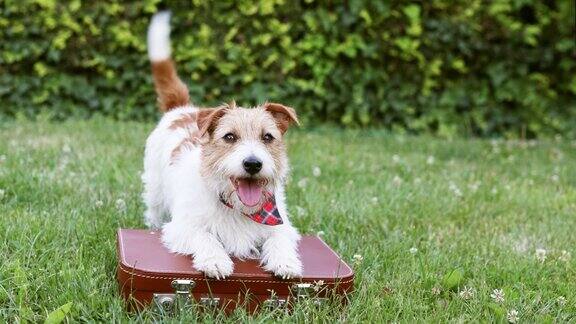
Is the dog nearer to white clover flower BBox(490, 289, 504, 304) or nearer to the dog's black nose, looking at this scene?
the dog's black nose

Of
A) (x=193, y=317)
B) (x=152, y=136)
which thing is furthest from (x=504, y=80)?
(x=193, y=317)

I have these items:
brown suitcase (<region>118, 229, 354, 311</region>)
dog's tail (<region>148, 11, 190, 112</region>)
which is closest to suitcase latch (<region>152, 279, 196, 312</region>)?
brown suitcase (<region>118, 229, 354, 311</region>)

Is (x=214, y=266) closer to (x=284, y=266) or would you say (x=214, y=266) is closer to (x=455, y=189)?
(x=284, y=266)

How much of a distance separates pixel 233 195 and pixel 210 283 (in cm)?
51

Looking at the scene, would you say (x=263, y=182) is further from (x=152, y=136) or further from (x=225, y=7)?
(x=225, y=7)

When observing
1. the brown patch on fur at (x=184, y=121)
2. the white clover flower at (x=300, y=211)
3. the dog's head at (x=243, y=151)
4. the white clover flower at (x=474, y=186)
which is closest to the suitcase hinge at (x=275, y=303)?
the dog's head at (x=243, y=151)

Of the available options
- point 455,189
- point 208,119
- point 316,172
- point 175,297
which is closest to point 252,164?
point 208,119

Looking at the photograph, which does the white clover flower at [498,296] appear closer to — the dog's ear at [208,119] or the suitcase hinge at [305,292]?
the suitcase hinge at [305,292]

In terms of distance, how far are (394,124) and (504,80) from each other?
149 cm

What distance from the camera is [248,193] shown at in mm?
3275

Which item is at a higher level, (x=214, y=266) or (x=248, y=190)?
(x=248, y=190)

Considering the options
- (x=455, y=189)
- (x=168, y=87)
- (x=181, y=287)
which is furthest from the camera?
(x=455, y=189)

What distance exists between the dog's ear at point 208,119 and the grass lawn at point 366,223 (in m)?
0.78

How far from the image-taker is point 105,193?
4770 millimetres
